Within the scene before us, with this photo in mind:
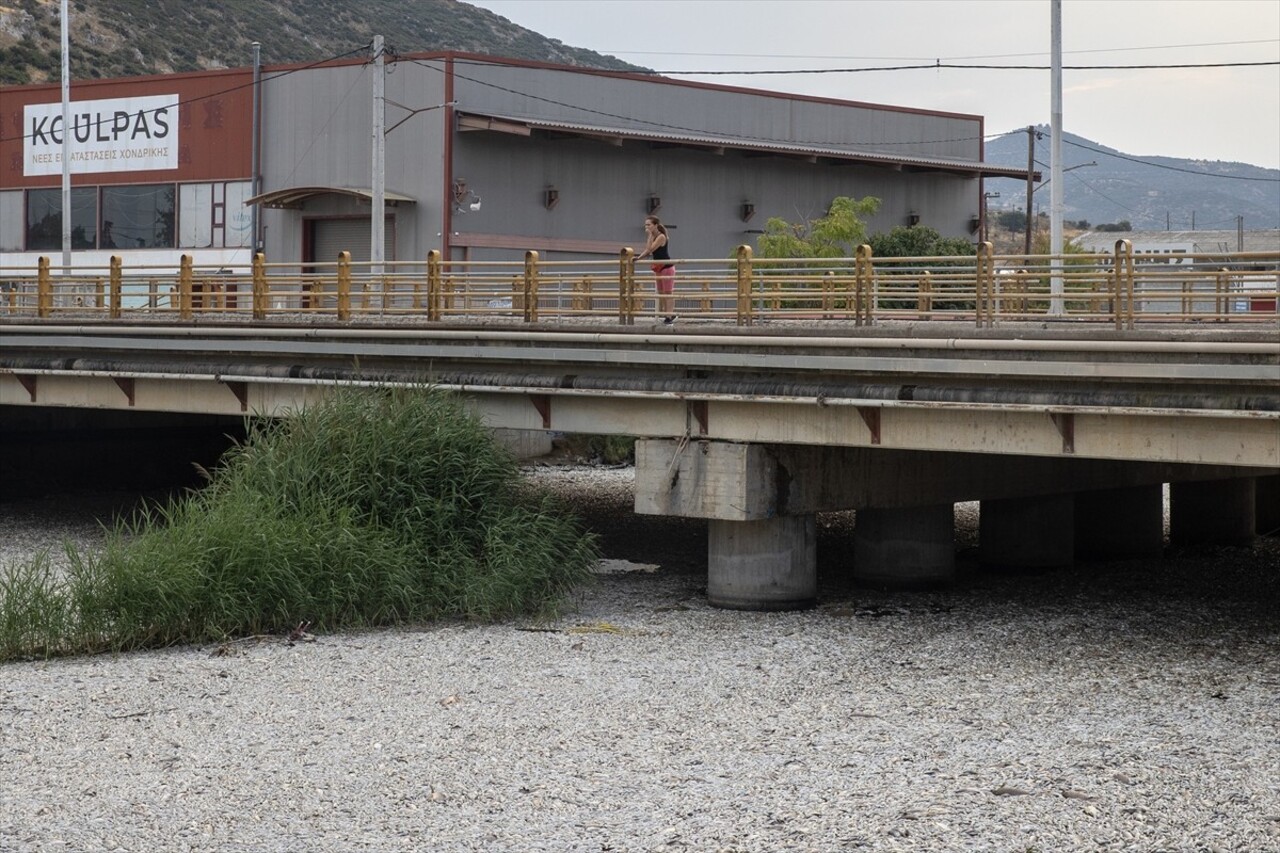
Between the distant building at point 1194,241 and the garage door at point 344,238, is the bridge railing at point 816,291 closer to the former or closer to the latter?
the garage door at point 344,238

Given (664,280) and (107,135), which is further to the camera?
(107,135)

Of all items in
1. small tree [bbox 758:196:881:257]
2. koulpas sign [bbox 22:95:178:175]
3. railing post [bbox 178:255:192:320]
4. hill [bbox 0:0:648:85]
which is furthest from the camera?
hill [bbox 0:0:648:85]

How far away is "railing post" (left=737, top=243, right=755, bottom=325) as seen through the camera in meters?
17.8

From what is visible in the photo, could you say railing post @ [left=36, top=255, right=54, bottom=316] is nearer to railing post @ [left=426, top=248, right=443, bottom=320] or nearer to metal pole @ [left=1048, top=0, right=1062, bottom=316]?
railing post @ [left=426, top=248, right=443, bottom=320]

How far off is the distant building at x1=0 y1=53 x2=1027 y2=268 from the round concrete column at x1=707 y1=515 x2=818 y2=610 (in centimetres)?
2148

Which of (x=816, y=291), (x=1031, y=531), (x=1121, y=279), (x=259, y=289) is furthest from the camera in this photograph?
(x=259, y=289)

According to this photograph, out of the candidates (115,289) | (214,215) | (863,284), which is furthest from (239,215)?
(863,284)

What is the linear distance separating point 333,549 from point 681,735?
229 inches

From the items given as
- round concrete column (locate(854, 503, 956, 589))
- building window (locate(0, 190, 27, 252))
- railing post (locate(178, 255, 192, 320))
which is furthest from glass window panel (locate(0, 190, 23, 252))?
round concrete column (locate(854, 503, 956, 589))

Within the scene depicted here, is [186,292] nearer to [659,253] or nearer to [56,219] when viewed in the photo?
[659,253]

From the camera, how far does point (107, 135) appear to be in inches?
1810

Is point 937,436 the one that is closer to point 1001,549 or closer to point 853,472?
point 853,472

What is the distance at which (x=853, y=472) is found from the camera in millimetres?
18734

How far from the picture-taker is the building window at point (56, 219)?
153ft
